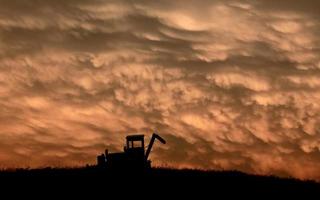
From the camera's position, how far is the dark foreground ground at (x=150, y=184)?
97.1ft

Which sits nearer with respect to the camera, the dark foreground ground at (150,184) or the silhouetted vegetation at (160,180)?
the dark foreground ground at (150,184)

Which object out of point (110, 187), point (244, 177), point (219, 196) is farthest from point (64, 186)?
point (244, 177)

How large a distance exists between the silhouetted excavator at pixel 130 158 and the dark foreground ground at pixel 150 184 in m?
0.48

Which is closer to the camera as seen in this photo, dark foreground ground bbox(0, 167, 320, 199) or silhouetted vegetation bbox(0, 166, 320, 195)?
dark foreground ground bbox(0, 167, 320, 199)

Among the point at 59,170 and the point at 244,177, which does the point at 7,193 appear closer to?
the point at 59,170

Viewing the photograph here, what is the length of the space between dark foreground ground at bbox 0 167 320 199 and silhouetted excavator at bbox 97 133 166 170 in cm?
48

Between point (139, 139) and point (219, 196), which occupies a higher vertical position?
point (139, 139)

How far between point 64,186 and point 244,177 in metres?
12.7

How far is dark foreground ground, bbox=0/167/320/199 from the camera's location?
97.1 ft

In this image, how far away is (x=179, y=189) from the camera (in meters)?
30.8

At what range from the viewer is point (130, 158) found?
109ft

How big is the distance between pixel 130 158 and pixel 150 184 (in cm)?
265

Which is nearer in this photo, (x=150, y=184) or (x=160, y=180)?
(x=150, y=184)

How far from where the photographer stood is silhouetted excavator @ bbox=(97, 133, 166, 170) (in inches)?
1304
